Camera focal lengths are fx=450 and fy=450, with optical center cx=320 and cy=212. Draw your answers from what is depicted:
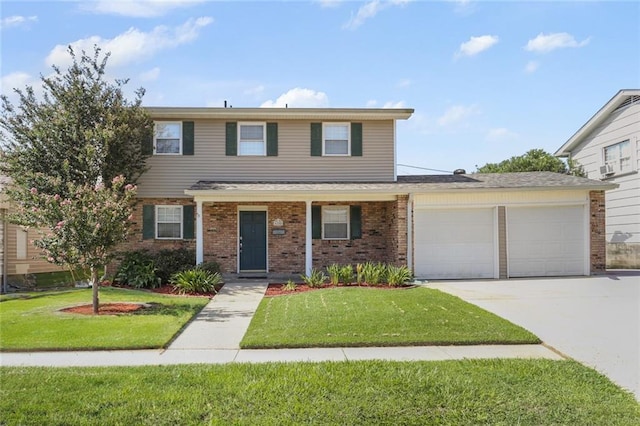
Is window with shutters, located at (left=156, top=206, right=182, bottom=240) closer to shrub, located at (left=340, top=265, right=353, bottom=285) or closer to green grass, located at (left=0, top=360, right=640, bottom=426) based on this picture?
shrub, located at (left=340, top=265, right=353, bottom=285)

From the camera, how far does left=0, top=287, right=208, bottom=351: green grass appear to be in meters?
6.61

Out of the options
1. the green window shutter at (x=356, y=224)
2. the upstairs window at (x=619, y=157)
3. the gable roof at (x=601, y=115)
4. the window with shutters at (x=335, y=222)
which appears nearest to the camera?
the green window shutter at (x=356, y=224)

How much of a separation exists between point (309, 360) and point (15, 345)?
171 inches

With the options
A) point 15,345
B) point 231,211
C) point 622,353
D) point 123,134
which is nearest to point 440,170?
point 231,211

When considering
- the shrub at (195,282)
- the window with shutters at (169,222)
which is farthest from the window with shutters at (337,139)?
Answer: the shrub at (195,282)

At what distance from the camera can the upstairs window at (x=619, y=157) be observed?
17.6 metres

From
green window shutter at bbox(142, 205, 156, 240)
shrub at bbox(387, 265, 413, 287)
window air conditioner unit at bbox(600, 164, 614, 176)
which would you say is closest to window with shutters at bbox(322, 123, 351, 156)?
shrub at bbox(387, 265, 413, 287)

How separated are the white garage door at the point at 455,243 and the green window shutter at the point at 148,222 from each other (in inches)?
338

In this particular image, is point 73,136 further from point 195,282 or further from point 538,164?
point 538,164

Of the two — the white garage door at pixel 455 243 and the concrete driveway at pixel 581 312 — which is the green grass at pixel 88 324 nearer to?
the concrete driveway at pixel 581 312

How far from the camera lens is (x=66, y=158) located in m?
13.1

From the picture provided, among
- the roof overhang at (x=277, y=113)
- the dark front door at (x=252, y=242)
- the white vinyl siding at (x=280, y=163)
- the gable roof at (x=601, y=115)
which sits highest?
the gable roof at (x=601, y=115)

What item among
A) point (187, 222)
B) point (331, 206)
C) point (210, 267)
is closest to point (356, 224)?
point (331, 206)

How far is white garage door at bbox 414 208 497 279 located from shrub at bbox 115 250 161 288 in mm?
7794
